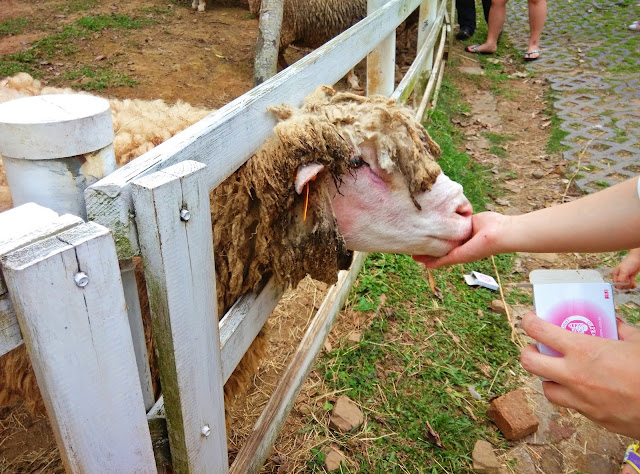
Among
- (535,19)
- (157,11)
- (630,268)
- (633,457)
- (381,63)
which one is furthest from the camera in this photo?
(157,11)

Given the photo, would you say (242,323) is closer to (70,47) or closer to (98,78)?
(98,78)

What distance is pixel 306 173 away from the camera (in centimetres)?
148

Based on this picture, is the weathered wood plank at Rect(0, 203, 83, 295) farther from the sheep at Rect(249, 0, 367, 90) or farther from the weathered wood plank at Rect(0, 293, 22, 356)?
the sheep at Rect(249, 0, 367, 90)

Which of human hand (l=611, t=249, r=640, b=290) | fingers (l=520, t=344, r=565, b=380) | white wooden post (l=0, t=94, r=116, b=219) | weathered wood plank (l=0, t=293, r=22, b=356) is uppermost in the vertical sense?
white wooden post (l=0, t=94, r=116, b=219)

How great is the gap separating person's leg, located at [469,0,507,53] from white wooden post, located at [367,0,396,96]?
5022mm

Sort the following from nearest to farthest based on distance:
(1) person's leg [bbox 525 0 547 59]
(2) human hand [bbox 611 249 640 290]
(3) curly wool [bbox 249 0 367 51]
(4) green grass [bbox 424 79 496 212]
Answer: (2) human hand [bbox 611 249 640 290] → (4) green grass [bbox 424 79 496 212] → (3) curly wool [bbox 249 0 367 51] → (1) person's leg [bbox 525 0 547 59]

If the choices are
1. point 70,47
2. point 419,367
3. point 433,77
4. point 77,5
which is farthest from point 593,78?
point 77,5

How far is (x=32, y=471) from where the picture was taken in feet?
7.24

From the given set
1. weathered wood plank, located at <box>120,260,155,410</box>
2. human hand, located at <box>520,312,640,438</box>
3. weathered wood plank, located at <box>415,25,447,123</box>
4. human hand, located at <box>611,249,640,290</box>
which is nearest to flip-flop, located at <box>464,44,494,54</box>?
weathered wood plank, located at <box>415,25,447,123</box>

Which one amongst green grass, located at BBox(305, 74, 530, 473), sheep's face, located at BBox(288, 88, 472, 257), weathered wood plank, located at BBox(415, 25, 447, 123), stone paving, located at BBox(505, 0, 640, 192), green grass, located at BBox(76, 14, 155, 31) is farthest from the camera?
green grass, located at BBox(76, 14, 155, 31)

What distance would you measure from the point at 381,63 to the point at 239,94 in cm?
322

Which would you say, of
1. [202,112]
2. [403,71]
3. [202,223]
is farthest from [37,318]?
[403,71]

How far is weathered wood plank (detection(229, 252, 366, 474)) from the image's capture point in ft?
6.41

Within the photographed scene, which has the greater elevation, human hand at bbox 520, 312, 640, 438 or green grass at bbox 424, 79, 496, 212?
human hand at bbox 520, 312, 640, 438
